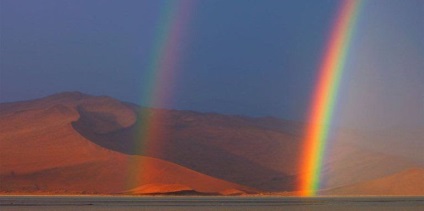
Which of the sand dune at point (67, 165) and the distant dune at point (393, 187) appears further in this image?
the distant dune at point (393, 187)

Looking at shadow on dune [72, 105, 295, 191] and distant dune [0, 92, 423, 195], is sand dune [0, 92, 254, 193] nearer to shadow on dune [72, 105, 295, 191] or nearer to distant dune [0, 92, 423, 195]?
distant dune [0, 92, 423, 195]

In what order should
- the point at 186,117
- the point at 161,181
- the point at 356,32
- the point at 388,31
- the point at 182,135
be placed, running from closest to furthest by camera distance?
the point at 161,181 < the point at 182,135 < the point at 186,117 < the point at 356,32 < the point at 388,31

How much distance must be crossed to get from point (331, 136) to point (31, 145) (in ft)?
48.8

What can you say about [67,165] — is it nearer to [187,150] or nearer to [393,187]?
[187,150]

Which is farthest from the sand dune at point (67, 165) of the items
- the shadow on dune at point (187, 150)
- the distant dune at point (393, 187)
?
the distant dune at point (393, 187)

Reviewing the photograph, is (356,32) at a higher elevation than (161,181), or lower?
higher

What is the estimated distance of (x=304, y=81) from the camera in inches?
1465

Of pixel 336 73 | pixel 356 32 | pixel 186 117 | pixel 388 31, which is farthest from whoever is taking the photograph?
pixel 388 31

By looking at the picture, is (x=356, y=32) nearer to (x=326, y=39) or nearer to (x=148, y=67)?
(x=326, y=39)

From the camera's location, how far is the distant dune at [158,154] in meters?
22.7

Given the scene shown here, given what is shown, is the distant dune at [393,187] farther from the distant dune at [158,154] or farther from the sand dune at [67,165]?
the sand dune at [67,165]

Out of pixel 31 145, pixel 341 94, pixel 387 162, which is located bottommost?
pixel 31 145

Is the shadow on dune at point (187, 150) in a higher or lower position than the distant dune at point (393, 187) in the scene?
higher

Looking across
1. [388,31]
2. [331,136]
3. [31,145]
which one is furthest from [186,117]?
[388,31]
